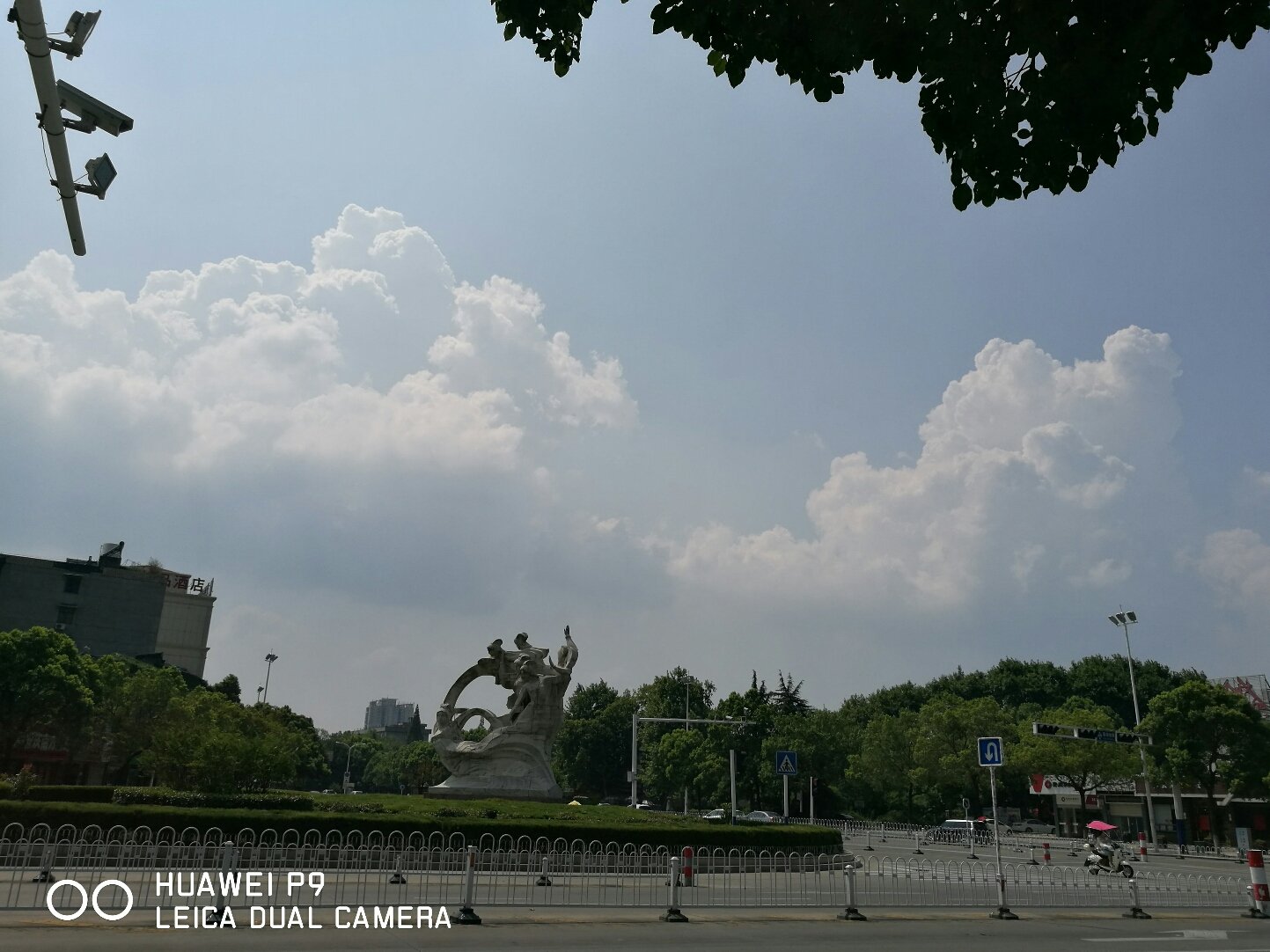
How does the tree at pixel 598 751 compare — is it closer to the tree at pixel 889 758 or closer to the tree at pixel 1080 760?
the tree at pixel 889 758

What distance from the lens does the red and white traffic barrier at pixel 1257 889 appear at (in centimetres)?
1630

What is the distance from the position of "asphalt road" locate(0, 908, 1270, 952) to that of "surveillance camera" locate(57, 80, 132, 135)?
8.59 meters

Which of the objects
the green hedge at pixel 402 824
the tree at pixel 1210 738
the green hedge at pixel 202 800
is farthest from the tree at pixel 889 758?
the green hedge at pixel 202 800

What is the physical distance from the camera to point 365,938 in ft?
34.2

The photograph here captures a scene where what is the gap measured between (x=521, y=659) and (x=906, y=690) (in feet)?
170

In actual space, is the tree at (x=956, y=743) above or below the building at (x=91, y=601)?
below

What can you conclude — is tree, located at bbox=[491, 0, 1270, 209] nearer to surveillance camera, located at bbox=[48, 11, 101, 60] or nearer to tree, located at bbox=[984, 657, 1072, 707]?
surveillance camera, located at bbox=[48, 11, 101, 60]

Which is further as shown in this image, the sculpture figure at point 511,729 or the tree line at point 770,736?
the tree line at point 770,736

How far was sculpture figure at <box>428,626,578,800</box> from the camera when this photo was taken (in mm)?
30703

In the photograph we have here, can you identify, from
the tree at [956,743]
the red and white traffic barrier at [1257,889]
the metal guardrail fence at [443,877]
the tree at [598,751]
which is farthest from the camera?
the tree at [598,751]

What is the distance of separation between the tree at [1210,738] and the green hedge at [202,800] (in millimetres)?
40690

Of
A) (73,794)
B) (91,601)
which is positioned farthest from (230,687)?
(73,794)

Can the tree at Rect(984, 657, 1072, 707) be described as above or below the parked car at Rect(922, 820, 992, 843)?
above

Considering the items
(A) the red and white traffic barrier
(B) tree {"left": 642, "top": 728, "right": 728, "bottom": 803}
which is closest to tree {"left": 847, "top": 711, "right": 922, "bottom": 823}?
(B) tree {"left": 642, "top": 728, "right": 728, "bottom": 803}
